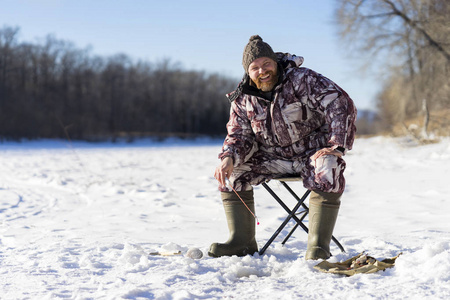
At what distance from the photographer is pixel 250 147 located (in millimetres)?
2863

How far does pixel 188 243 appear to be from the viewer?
10.9 ft

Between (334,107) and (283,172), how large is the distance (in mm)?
537

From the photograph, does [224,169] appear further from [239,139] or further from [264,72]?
[264,72]

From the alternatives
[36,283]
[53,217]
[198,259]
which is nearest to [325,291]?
[198,259]

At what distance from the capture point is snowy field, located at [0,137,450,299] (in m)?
2.08

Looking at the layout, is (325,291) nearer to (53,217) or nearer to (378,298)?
(378,298)

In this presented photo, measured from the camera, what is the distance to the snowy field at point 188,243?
6.82 ft

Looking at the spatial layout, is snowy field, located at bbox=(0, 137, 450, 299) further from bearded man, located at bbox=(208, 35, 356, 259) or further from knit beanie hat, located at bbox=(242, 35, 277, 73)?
knit beanie hat, located at bbox=(242, 35, 277, 73)

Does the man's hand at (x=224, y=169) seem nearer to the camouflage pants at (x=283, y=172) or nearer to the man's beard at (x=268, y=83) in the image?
the camouflage pants at (x=283, y=172)

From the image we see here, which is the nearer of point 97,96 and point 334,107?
point 334,107

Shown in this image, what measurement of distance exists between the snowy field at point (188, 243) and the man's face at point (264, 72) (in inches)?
42.3

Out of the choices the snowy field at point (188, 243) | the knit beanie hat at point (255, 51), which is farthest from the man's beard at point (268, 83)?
the snowy field at point (188, 243)

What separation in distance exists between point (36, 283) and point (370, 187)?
5407mm

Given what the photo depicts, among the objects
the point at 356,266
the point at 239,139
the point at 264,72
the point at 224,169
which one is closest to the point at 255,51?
the point at 264,72
